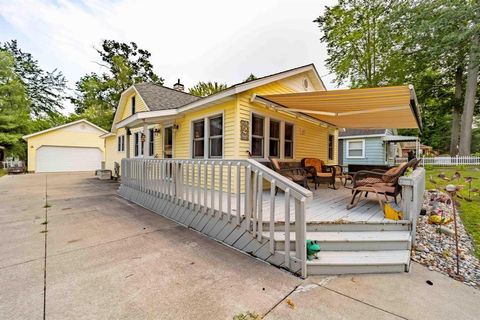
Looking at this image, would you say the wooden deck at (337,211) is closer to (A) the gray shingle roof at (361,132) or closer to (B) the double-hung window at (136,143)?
(B) the double-hung window at (136,143)

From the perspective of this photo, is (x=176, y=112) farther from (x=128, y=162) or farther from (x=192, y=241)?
(x=192, y=241)

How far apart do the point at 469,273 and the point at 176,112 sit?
763 centimetres

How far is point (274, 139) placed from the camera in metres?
6.93

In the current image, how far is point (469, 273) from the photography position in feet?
8.75

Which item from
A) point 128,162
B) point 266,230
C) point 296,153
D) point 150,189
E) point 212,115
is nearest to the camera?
point 266,230

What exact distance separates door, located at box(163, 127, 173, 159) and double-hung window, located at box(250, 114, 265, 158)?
392 centimetres

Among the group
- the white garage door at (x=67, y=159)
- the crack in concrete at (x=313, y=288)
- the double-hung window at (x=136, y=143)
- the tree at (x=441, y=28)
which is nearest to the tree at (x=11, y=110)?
the white garage door at (x=67, y=159)

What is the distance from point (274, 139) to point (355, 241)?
447 cm

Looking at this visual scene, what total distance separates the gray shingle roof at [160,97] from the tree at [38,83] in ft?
Answer: 74.9

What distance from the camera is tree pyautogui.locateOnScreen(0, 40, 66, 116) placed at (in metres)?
24.3

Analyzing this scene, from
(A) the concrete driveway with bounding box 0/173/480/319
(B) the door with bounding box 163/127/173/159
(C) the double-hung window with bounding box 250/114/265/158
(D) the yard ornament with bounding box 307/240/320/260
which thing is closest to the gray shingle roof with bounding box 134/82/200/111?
(B) the door with bounding box 163/127/173/159

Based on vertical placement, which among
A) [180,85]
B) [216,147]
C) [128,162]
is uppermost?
[180,85]

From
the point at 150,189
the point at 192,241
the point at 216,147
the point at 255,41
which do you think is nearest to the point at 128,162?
the point at 150,189

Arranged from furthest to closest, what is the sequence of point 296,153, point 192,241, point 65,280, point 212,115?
point 296,153 < point 212,115 < point 192,241 < point 65,280
